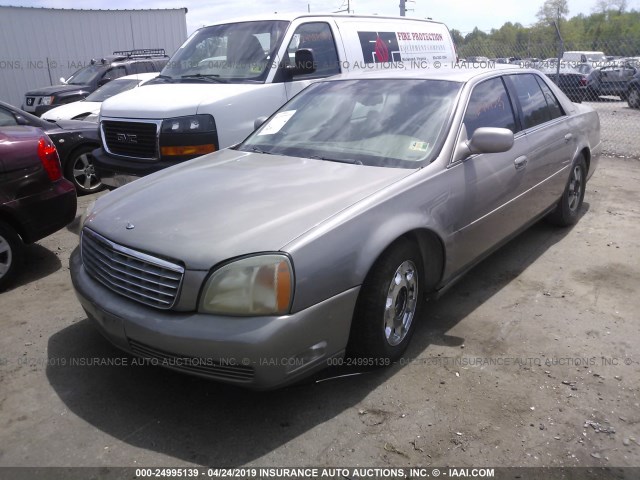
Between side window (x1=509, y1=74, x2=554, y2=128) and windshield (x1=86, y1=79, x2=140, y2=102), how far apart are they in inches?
313

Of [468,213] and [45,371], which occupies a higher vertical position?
[468,213]

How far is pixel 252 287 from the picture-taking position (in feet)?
8.11

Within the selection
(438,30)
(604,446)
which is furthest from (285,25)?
(604,446)

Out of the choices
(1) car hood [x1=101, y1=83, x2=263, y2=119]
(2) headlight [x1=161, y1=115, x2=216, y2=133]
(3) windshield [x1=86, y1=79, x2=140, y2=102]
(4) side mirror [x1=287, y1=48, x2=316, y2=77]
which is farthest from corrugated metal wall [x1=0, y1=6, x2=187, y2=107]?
(2) headlight [x1=161, y1=115, x2=216, y2=133]

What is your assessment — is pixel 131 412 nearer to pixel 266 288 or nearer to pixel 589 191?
pixel 266 288

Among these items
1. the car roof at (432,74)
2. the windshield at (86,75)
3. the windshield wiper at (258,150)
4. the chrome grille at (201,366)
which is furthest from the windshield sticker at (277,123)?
the windshield at (86,75)

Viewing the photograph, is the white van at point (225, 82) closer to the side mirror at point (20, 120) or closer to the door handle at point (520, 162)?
the side mirror at point (20, 120)

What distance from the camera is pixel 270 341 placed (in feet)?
7.97

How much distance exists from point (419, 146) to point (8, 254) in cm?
330

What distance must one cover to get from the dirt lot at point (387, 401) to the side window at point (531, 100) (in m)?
1.51

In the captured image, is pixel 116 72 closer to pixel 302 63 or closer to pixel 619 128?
pixel 302 63

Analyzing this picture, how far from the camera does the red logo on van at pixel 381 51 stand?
7.14 m

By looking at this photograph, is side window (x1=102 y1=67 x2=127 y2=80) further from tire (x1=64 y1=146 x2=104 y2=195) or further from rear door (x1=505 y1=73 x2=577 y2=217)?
rear door (x1=505 y1=73 x2=577 y2=217)

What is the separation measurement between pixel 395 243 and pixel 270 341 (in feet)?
3.20
